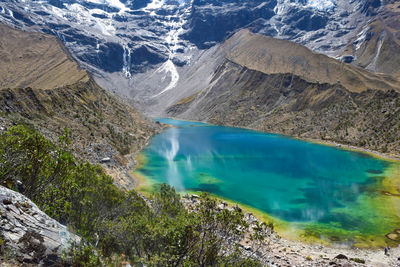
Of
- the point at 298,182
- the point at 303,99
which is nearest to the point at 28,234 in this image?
the point at 298,182

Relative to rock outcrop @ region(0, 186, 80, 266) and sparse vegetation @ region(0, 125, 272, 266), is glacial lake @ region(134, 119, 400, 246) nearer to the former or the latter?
sparse vegetation @ region(0, 125, 272, 266)

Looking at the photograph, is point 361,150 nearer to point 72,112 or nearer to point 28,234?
point 72,112

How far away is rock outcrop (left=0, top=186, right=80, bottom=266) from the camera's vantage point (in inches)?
352

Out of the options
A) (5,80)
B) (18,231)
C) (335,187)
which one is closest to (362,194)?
(335,187)

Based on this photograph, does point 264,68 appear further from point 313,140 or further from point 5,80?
point 5,80

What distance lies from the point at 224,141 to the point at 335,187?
53096mm

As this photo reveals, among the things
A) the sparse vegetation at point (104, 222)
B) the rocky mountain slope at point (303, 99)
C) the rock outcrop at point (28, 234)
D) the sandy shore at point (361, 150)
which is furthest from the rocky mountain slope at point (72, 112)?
the rocky mountain slope at point (303, 99)

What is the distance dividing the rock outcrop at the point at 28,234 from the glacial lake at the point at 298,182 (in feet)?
88.5

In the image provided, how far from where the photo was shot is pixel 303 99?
A: 131 m

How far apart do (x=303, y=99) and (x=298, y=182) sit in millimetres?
87120

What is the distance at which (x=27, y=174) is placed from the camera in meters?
13.3

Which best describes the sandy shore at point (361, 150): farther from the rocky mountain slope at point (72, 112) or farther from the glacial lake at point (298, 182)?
the rocky mountain slope at point (72, 112)

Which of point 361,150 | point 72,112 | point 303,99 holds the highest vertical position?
point 303,99

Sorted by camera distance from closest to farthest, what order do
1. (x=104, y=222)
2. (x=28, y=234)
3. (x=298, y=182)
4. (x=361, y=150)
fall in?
(x=28, y=234), (x=104, y=222), (x=298, y=182), (x=361, y=150)
